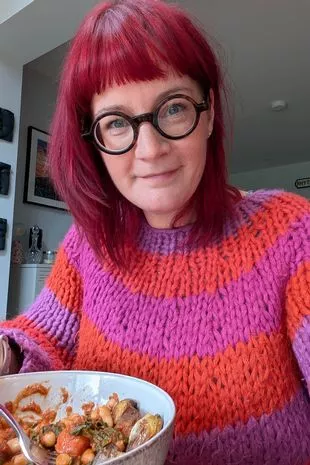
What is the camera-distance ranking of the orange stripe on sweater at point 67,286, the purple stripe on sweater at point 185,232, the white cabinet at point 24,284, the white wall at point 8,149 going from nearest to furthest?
the purple stripe on sweater at point 185,232 → the orange stripe on sweater at point 67,286 → the white wall at point 8,149 → the white cabinet at point 24,284

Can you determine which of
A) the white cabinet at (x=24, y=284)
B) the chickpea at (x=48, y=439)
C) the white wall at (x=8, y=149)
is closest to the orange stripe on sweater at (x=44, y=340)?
the chickpea at (x=48, y=439)

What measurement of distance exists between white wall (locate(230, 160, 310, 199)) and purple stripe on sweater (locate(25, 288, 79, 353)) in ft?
14.1

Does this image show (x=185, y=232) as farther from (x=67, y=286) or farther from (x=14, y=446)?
(x=14, y=446)

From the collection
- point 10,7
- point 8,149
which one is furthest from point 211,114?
point 8,149

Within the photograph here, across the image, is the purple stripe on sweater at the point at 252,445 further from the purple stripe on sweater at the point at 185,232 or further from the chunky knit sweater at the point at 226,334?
the purple stripe on sweater at the point at 185,232

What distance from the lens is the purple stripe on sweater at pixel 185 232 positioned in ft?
1.96

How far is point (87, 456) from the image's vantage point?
0.40m

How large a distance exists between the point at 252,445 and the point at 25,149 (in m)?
2.54

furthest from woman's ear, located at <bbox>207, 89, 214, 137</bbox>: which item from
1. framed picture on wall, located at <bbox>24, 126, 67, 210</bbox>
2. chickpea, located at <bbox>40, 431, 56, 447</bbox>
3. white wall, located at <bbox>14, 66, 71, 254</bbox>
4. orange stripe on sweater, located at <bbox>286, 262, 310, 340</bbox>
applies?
framed picture on wall, located at <bbox>24, 126, 67, 210</bbox>

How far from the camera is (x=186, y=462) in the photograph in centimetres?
53

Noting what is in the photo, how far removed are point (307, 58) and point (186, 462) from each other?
8.83ft

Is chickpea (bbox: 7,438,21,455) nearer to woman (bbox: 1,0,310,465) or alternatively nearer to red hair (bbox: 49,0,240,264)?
woman (bbox: 1,0,310,465)

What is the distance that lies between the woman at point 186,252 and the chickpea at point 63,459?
188 mm

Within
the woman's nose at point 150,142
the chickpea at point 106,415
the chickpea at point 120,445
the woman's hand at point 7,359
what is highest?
the woman's nose at point 150,142
